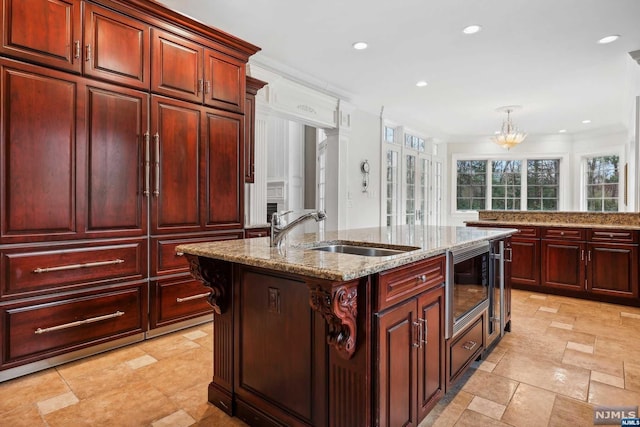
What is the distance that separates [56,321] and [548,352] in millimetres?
3383

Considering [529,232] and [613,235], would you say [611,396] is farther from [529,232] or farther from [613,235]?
[529,232]

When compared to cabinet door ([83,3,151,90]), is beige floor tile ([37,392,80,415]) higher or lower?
lower

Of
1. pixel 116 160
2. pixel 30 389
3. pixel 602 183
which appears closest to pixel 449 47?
pixel 116 160

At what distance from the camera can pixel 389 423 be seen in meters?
1.46

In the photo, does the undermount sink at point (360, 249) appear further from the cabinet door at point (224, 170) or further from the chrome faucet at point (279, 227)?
the cabinet door at point (224, 170)

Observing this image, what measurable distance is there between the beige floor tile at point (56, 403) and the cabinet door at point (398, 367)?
5.54 feet

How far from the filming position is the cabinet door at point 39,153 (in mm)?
2078

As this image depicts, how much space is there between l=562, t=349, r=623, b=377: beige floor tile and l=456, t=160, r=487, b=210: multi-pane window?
255 inches

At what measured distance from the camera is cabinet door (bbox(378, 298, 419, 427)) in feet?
4.65

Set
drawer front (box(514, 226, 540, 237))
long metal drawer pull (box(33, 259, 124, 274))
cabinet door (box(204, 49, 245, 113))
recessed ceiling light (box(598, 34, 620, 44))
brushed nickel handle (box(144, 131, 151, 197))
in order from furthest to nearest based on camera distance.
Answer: drawer front (box(514, 226, 540, 237)), recessed ceiling light (box(598, 34, 620, 44)), cabinet door (box(204, 49, 245, 113)), brushed nickel handle (box(144, 131, 151, 197)), long metal drawer pull (box(33, 259, 124, 274))

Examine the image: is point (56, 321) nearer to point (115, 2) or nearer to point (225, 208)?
point (225, 208)

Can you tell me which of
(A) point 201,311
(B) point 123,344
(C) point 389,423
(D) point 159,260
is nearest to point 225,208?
(D) point 159,260

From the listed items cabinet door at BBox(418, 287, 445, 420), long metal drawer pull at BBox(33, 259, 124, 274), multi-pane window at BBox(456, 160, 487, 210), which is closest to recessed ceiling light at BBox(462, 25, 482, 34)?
cabinet door at BBox(418, 287, 445, 420)

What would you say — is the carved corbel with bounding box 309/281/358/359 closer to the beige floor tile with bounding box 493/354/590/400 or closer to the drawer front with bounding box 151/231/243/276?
the beige floor tile with bounding box 493/354/590/400
